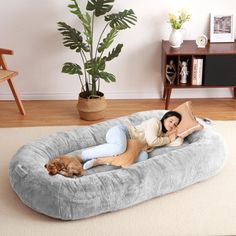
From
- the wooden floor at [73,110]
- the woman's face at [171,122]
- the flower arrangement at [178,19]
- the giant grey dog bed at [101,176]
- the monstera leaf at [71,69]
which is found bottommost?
the wooden floor at [73,110]

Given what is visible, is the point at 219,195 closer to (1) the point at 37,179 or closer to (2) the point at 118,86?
(1) the point at 37,179

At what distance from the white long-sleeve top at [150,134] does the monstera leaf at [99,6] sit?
1.13 meters

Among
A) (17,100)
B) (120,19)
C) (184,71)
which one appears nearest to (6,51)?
(17,100)

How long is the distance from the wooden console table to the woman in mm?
940

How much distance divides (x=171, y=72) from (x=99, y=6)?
0.83m

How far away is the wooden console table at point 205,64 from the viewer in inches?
154

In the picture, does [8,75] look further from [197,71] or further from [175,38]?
[197,71]

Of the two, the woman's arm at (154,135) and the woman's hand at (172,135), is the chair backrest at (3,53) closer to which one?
the woman's arm at (154,135)

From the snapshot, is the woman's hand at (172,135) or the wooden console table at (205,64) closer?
the woman's hand at (172,135)

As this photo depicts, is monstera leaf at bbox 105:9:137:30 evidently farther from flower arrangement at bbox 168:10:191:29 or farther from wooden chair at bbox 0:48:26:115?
wooden chair at bbox 0:48:26:115

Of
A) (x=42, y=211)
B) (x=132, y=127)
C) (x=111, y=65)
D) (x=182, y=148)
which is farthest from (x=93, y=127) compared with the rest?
(x=111, y=65)

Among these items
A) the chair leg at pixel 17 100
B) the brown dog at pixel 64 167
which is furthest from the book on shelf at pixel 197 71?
the brown dog at pixel 64 167

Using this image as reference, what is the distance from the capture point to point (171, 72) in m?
4.03

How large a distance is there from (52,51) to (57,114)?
58cm
